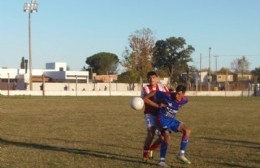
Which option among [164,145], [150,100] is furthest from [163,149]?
[150,100]

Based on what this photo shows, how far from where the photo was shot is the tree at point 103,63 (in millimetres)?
143375

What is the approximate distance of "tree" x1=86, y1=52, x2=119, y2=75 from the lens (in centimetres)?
14338

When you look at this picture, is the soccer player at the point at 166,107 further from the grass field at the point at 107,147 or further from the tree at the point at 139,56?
the tree at the point at 139,56

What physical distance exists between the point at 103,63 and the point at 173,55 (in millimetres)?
29145

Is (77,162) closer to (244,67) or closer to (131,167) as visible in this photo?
(131,167)

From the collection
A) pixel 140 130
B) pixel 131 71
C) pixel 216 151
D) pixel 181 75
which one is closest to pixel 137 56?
pixel 131 71

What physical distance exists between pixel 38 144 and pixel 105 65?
425 ft

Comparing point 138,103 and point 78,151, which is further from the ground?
point 138,103

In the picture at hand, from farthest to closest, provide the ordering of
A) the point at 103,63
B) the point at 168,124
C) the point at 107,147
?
1. the point at 103,63
2. the point at 107,147
3. the point at 168,124

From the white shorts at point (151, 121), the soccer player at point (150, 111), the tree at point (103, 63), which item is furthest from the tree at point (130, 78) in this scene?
the white shorts at point (151, 121)

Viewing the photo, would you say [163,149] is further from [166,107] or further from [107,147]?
[107,147]

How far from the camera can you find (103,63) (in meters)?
143

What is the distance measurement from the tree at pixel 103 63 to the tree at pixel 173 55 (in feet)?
80.7

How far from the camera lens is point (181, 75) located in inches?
4532
